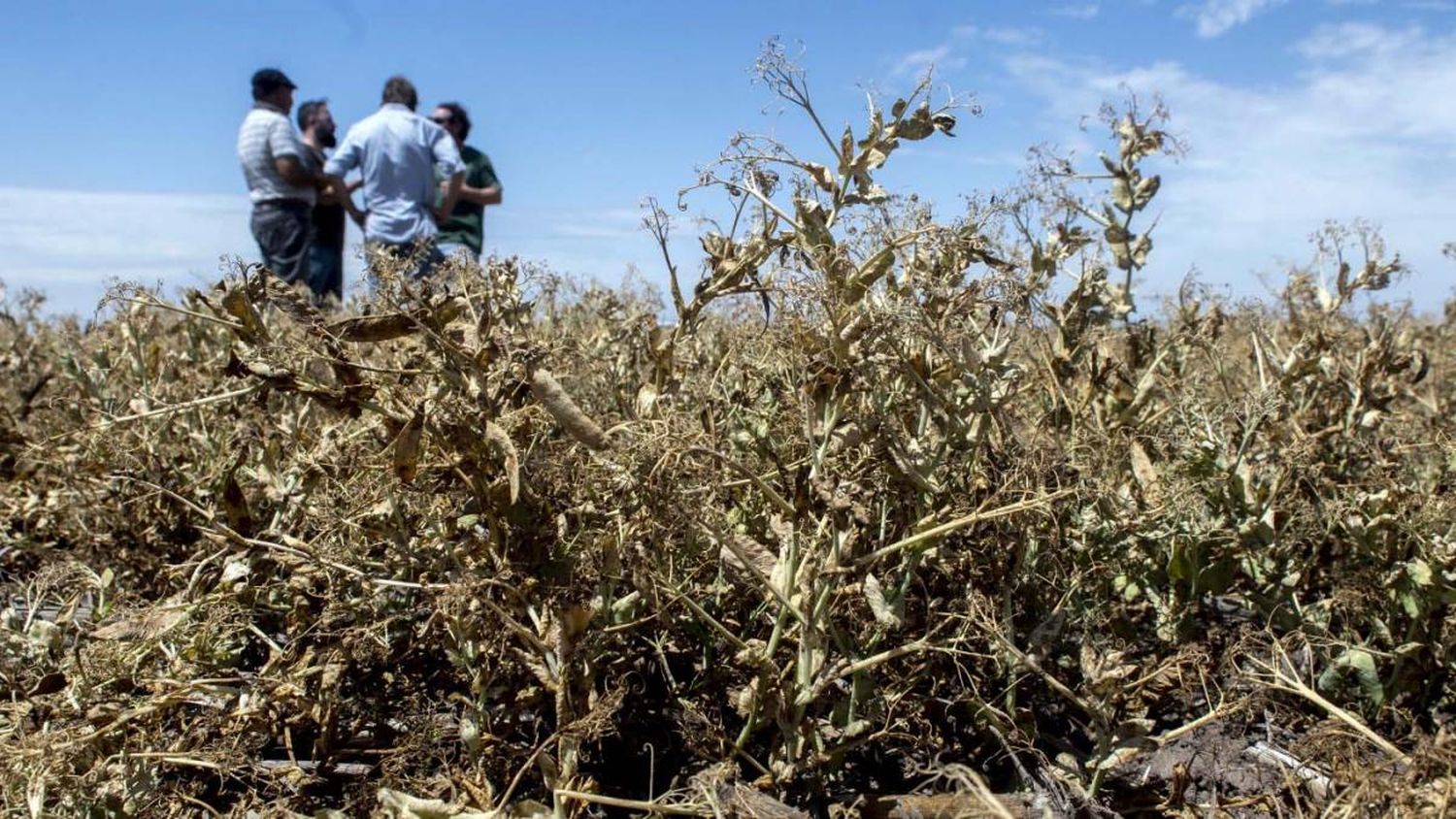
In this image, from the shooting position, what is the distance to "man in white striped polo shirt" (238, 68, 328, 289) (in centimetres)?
832

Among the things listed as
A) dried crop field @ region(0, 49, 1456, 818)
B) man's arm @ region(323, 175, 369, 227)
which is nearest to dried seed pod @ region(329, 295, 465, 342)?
dried crop field @ region(0, 49, 1456, 818)

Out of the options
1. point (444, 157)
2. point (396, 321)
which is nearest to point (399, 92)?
point (444, 157)

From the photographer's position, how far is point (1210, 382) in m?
4.12

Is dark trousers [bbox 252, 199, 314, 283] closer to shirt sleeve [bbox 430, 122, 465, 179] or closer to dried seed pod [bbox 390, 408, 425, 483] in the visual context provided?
shirt sleeve [bbox 430, 122, 465, 179]

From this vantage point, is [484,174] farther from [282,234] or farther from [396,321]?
[396,321]

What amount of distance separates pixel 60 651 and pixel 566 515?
1214mm

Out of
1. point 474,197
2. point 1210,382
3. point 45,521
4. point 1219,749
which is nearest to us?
point 1219,749

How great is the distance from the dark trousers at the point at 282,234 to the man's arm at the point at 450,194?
3.55 ft

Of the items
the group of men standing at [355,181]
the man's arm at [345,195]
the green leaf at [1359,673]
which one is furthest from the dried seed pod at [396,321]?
the man's arm at [345,195]

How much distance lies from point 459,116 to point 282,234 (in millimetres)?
1551

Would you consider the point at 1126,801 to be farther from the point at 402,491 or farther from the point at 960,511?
→ the point at 402,491

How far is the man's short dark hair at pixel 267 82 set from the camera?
8.36 metres

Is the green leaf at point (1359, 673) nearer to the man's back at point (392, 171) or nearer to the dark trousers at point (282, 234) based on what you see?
the man's back at point (392, 171)

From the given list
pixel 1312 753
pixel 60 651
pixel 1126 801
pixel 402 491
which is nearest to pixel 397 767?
pixel 402 491
